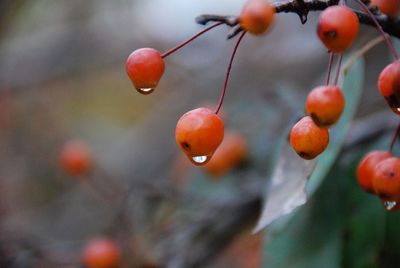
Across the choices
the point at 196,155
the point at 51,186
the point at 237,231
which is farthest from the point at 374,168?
the point at 51,186

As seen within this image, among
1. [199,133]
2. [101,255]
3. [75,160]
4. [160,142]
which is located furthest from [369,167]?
[160,142]

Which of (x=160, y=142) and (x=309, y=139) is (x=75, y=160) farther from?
(x=309, y=139)

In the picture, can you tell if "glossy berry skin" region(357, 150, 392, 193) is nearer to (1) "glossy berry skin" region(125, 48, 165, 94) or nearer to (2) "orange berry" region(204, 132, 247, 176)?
(1) "glossy berry skin" region(125, 48, 165, 94)

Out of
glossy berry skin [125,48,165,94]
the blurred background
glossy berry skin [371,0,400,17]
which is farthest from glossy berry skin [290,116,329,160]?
the blurred background

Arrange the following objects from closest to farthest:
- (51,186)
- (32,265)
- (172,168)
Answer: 1. (32,265)
2. (172,168)
3. (51,186)

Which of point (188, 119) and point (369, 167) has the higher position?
point (188, 119)

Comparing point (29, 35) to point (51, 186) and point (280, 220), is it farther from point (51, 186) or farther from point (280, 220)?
point (280, 220)

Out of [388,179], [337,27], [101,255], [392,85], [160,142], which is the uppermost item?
[160,142]
